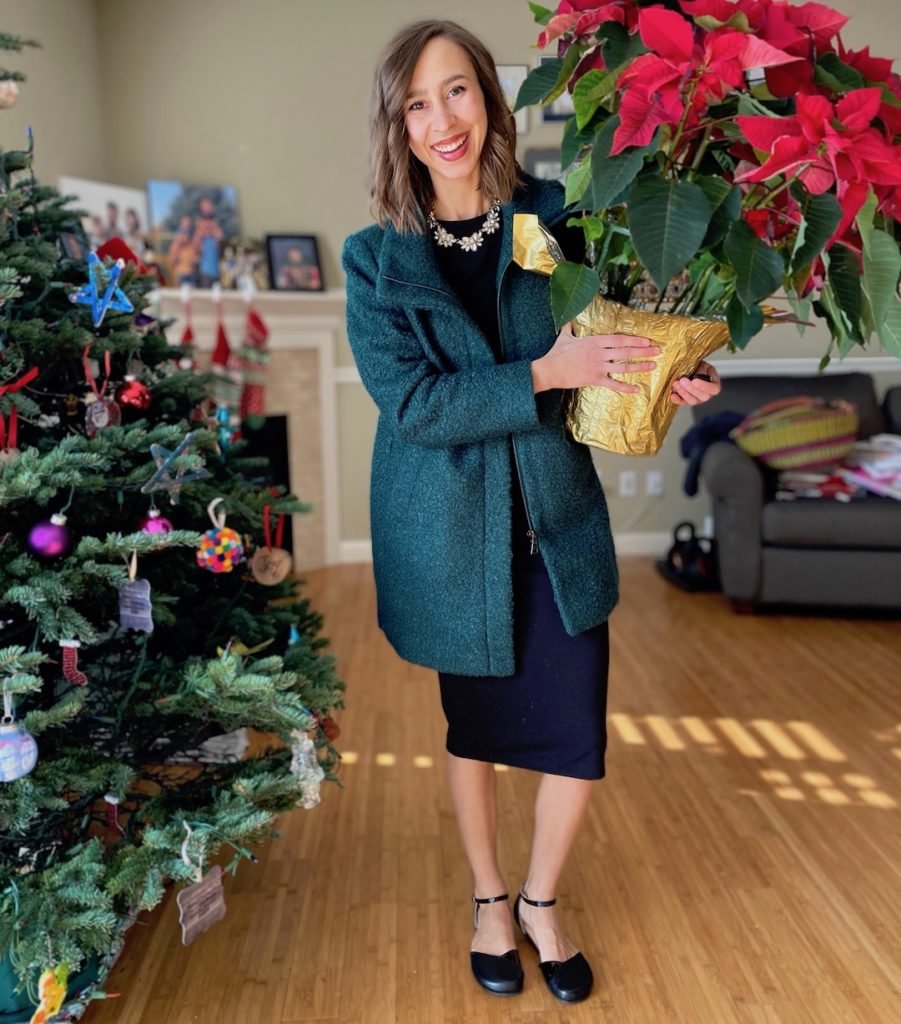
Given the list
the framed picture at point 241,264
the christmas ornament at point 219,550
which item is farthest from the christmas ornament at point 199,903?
the framed picture at point 241,264

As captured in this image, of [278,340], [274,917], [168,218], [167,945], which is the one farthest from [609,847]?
[168,218]

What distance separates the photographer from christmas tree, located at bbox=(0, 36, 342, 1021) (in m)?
1.27

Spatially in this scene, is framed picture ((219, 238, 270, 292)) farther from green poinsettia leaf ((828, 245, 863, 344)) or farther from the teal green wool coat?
green poinsettia leaf ((828, 245, 863, 344))

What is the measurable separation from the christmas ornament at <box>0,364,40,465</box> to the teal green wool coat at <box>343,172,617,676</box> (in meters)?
0.46

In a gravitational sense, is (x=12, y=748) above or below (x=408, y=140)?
below

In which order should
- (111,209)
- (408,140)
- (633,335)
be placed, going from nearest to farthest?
(633,335)
(408,140)
(111,209)

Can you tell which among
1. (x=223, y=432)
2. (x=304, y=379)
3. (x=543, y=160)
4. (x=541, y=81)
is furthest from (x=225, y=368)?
(x=541, y=81)

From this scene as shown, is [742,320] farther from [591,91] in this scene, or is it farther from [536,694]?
[536,694]

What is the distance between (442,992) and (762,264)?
4.00 ft

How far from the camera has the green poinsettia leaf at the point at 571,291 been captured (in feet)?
3.35

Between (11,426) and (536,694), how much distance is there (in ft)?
2.80

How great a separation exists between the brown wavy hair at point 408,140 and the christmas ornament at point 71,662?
72cm

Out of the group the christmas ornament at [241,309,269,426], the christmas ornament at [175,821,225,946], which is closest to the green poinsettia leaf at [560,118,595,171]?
the christmas ornament at [175,821,225,946]

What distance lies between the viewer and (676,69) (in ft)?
2.93
